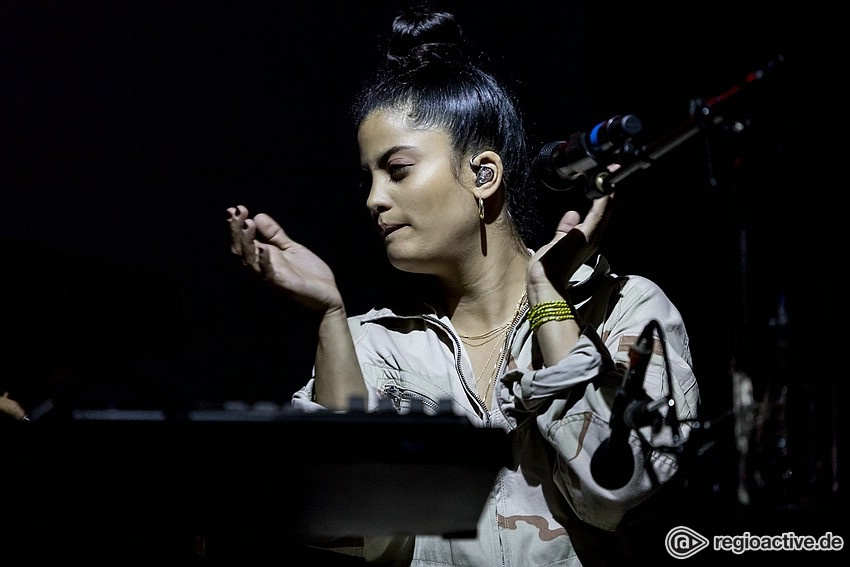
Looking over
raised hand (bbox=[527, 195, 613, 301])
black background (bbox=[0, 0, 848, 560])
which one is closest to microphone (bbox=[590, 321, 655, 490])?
raised hand (bbox=[527, 195, 613, 301])

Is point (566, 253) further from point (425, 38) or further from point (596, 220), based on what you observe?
point (425, 38)

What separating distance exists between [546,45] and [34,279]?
150 cm

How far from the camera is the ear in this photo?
183 cm

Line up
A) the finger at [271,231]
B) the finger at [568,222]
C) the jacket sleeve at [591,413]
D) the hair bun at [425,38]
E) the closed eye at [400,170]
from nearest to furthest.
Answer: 1. the jacket sleeve at [591,413]
2. the finger at [271,231]
3. the finger at [568,222]
4. the closed eye at [400,170]
5. the hair bun at [425,38]

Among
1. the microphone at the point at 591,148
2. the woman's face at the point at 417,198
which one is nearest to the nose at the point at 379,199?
the woman's face at the point at 417,198

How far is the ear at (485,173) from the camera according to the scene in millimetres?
1832

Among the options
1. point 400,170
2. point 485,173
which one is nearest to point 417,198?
point 400,170

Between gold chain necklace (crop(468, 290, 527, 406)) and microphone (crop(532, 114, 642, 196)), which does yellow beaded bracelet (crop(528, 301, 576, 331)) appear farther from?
microphone (crop(532, 114, 642, 196))

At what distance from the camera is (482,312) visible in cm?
186

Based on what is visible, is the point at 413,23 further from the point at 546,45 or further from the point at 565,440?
the point at 565,440

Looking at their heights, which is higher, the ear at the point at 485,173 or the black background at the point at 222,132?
the black background at the point at 222,132

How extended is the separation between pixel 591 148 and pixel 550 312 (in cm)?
52

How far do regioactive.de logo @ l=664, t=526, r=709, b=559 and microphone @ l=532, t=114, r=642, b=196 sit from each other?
827mm

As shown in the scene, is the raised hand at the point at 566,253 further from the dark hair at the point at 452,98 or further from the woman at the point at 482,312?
the dark hair at the point at 452,98
